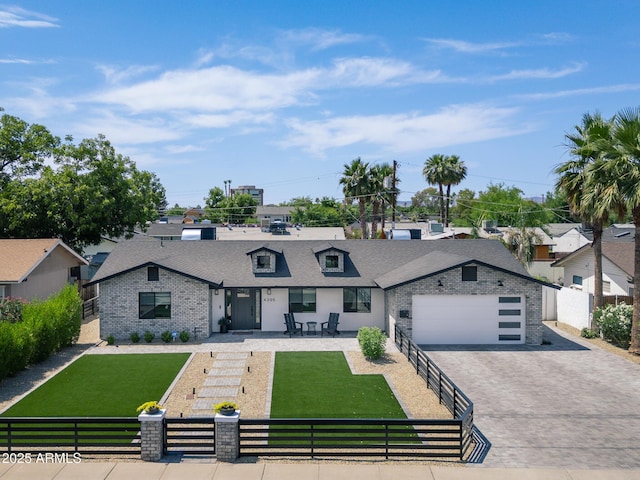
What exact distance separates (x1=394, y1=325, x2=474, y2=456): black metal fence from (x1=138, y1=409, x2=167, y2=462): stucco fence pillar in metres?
6.66

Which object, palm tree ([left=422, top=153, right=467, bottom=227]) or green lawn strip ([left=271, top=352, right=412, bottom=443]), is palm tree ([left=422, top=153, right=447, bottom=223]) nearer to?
palm tree ([left=422, top=153, right=467, bottom=227])

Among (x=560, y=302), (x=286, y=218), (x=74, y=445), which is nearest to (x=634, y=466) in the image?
(x=74, y=445)

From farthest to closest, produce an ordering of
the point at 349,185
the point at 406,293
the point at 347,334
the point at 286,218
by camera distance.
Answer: the point at 286,218
the point at 349,185
the point at 347,334
the point at 406,293

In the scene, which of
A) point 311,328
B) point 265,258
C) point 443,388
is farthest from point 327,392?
point 265,258

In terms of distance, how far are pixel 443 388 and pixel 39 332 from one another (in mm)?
15144

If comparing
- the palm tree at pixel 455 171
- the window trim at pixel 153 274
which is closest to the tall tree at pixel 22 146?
the window trim at pixel 153 274

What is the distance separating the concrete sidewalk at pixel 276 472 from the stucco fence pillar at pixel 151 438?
0.27m

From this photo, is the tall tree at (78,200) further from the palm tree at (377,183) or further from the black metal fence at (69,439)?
the black metal fence at (69,439)

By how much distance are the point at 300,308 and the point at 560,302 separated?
14.5 meters

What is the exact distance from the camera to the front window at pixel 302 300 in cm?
2641

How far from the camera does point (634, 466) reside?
11.7 metres

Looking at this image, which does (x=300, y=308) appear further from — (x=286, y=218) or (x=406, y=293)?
(x=286, y=218)

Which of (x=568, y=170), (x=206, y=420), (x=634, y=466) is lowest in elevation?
(x=634, y=466)

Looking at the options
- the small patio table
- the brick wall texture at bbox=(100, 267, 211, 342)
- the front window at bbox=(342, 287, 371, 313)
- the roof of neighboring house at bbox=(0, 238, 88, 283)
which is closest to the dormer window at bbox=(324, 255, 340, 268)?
the front window at bbox=(342, 287, 371, 313)
